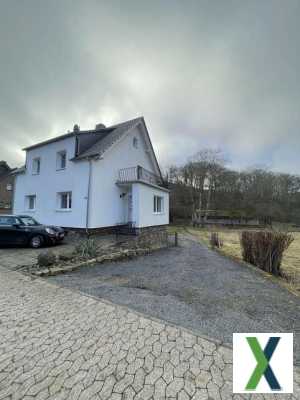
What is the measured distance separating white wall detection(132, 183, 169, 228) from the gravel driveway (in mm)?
6257

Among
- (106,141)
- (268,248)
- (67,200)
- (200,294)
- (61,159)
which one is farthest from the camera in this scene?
(61,159)

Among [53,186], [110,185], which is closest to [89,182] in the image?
[110,185]

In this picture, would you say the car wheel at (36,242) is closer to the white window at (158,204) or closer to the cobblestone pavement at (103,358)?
the cobblestone pavement at (103,358)

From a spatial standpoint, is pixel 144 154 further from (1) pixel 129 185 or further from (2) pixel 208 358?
(2) pixel 208 358

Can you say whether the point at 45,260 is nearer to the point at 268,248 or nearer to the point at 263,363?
the point at 263,363

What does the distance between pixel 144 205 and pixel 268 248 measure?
8.48 metres

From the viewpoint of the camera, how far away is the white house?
40.0ft

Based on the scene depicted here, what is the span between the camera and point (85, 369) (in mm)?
2002

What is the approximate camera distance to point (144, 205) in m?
13.8

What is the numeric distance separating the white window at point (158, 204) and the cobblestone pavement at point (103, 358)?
13.0 m

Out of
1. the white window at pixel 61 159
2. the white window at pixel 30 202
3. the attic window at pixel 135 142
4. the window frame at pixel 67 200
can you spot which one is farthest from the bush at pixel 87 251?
the white window at pixel 30 202

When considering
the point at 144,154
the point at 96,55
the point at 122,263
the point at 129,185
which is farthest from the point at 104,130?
the point at 122,263

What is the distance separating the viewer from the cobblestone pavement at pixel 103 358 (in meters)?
1.75

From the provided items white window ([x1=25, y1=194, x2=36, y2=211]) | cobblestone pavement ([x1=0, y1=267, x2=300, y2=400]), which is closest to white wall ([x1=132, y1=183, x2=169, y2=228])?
white window ([x1=25, y1=194, x2=36, y2=211])
